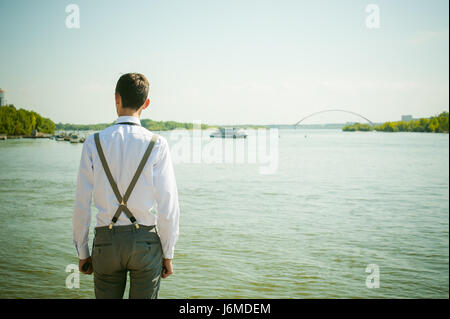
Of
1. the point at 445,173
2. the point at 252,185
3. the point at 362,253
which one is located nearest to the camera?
the point at 362,253

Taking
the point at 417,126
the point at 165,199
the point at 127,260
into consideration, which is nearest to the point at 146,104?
the point at 165,199

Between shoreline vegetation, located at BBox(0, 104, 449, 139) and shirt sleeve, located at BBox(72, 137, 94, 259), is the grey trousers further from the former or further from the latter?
shoreline vegetation, located at BBox(0, 104, 449, 139)

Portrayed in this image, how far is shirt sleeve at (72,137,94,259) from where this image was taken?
2150 millimetres

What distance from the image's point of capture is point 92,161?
7.08 feet

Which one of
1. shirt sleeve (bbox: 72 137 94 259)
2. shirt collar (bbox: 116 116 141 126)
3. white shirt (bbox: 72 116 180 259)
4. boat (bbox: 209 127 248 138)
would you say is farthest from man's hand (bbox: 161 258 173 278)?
boat (bbox: 209 127 248 138)

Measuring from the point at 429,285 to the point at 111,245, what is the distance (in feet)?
26.5

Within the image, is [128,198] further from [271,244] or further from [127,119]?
[271,244]

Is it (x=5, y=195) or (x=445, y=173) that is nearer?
(x=5, y=195)

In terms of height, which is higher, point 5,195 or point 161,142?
point 161,142

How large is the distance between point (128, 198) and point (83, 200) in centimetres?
28
